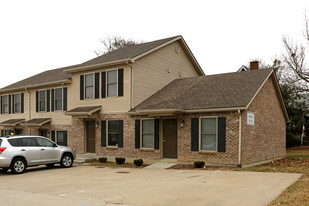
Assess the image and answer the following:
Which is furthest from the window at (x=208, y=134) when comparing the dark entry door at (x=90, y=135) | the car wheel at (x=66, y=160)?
the dark entry door at (x=90, y=135)

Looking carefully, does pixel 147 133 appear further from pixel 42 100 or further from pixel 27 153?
pixel 42 100

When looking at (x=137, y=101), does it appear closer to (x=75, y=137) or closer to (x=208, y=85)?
(x=208, y=85)

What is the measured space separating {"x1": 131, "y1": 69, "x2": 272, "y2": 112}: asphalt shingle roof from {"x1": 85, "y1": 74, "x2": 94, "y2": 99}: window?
12.9ft

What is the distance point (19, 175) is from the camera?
14.1m

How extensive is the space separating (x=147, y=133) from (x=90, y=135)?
195 inches

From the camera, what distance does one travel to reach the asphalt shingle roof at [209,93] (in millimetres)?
15781

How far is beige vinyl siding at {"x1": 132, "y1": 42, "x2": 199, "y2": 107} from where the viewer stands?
1931 cm

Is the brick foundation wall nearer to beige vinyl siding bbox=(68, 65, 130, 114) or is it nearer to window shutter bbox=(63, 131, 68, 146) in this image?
beige vinyl siding bbox=(68, 65, 130, 114)

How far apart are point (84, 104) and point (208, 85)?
8.38 meters

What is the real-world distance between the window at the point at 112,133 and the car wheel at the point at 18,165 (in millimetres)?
6015

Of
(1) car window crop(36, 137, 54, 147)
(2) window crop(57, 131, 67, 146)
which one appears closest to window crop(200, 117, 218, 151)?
(1) car window crop(36, 137, 54, 147)

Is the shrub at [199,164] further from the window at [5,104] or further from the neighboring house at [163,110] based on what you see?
the window at [5,104]

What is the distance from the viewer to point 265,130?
17.8 meters

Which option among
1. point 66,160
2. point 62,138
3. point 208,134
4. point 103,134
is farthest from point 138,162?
A: point 62,138
